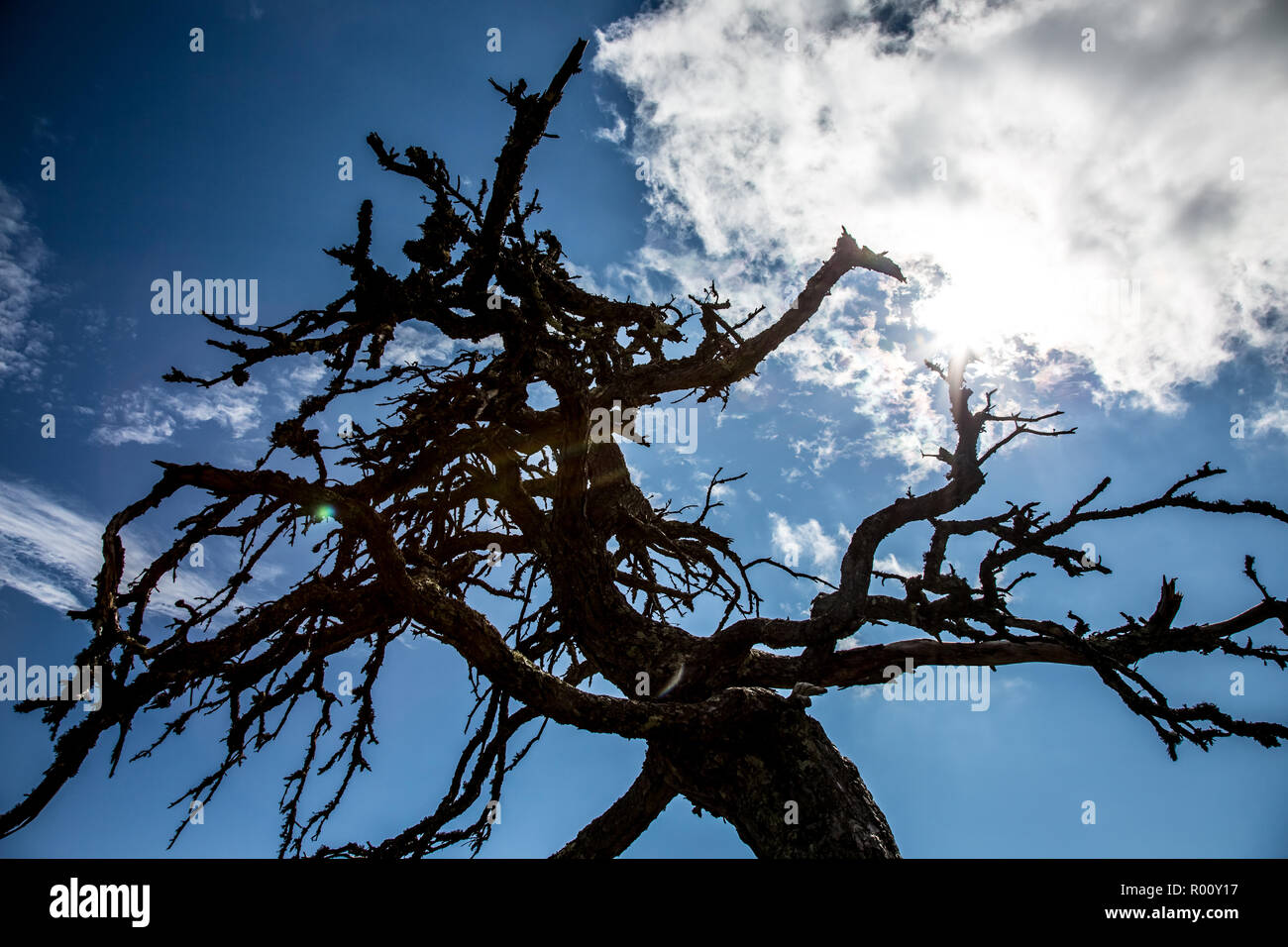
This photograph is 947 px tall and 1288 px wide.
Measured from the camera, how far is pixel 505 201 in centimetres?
418

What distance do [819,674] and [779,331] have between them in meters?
2.75

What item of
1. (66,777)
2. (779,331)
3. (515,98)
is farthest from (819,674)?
(515,98)

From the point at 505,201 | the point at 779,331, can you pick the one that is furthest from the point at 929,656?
the point at 505,201

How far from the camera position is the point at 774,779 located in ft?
10.5

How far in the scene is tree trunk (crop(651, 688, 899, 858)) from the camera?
2973 millimetres

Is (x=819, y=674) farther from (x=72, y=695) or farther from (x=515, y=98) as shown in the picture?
(x=515, y=98)

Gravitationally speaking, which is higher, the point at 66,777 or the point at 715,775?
the point at 66,777

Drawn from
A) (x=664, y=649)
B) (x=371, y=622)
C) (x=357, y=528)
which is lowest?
(x=664, y=649)

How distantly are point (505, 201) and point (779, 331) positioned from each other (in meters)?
2.40

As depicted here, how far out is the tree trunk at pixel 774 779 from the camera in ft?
9.75
